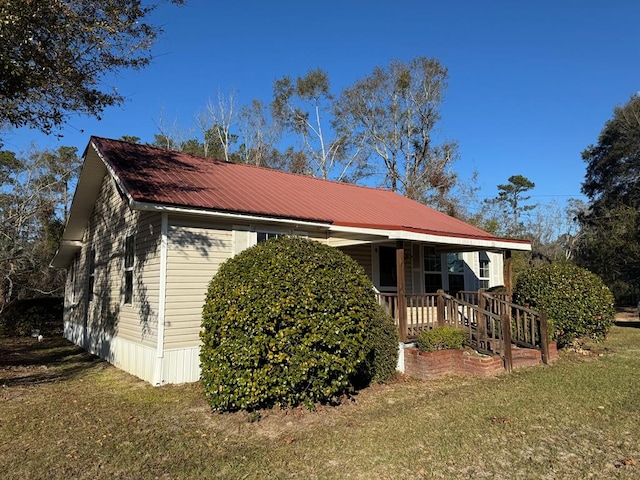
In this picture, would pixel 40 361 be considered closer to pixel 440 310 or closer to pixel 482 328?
pixel 440 310

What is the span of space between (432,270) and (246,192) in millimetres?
6646

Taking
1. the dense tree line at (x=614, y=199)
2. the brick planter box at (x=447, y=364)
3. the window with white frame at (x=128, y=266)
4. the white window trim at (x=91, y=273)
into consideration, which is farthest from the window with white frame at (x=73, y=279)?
the dense tree line at (x=614, y=199)

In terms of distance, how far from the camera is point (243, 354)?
229 inches

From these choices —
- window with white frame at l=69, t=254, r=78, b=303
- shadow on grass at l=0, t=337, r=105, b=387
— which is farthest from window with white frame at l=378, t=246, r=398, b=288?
window with white frame at l=69, t=254, r=78, b=303

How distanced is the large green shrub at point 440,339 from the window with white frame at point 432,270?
489cm

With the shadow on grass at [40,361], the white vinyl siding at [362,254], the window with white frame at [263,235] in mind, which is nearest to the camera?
the shadow on grass at [40,361]

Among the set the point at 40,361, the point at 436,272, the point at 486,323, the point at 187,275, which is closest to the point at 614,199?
the point at 436,272

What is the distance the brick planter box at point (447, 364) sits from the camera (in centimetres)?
848

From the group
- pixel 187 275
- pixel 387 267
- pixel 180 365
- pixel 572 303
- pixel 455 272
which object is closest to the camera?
pixel 180 365

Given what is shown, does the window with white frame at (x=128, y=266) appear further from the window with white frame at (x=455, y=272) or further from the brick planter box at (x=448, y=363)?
the window with white frame at (x=455, y=272)

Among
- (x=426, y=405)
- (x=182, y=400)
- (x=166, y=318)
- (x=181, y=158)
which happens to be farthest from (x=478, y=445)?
(x=181, y=158)

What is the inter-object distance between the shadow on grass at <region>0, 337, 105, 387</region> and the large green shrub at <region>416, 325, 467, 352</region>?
285 inches

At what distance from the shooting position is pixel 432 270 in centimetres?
1420

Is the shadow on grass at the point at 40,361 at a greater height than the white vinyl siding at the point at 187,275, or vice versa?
the white vinyl siding at the point at 187,275
